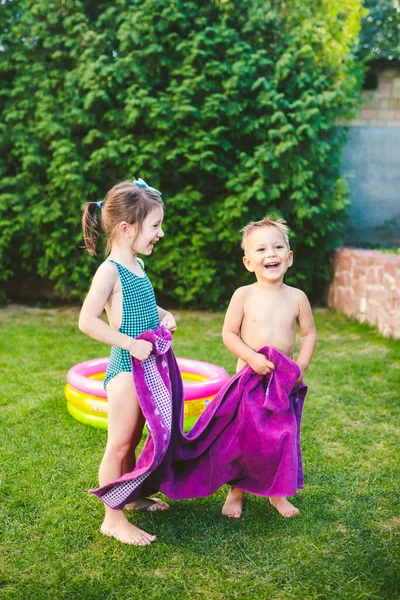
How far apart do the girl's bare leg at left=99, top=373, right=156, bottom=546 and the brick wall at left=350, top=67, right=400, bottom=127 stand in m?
7.55

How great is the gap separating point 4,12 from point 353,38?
4.56m

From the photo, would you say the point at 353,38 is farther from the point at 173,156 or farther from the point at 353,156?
the point at 173,156

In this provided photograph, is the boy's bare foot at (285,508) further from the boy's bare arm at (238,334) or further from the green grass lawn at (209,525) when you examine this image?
the boy's bare arm at (238,334)

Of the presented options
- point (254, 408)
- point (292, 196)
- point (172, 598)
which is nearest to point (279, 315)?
point (254, 408)

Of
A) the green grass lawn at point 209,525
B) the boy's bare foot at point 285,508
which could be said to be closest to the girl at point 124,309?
the green grass lawn at point 209,525

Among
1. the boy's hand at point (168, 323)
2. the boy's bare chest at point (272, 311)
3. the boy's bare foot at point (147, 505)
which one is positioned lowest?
the boy's bare foot at point (147, 505)

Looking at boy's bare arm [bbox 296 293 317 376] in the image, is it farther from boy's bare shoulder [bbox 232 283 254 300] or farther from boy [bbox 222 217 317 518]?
boy's bare shoulder [bbox 232 283 254 300]

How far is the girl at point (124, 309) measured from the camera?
2561mm

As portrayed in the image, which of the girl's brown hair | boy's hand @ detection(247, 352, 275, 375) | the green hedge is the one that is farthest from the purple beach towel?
the green hedge

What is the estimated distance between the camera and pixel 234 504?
289cm

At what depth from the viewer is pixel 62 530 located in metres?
2.68

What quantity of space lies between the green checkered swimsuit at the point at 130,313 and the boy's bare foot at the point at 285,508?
982 millimetres

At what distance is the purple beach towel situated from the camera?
257 cm

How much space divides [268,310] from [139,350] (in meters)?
0.64
